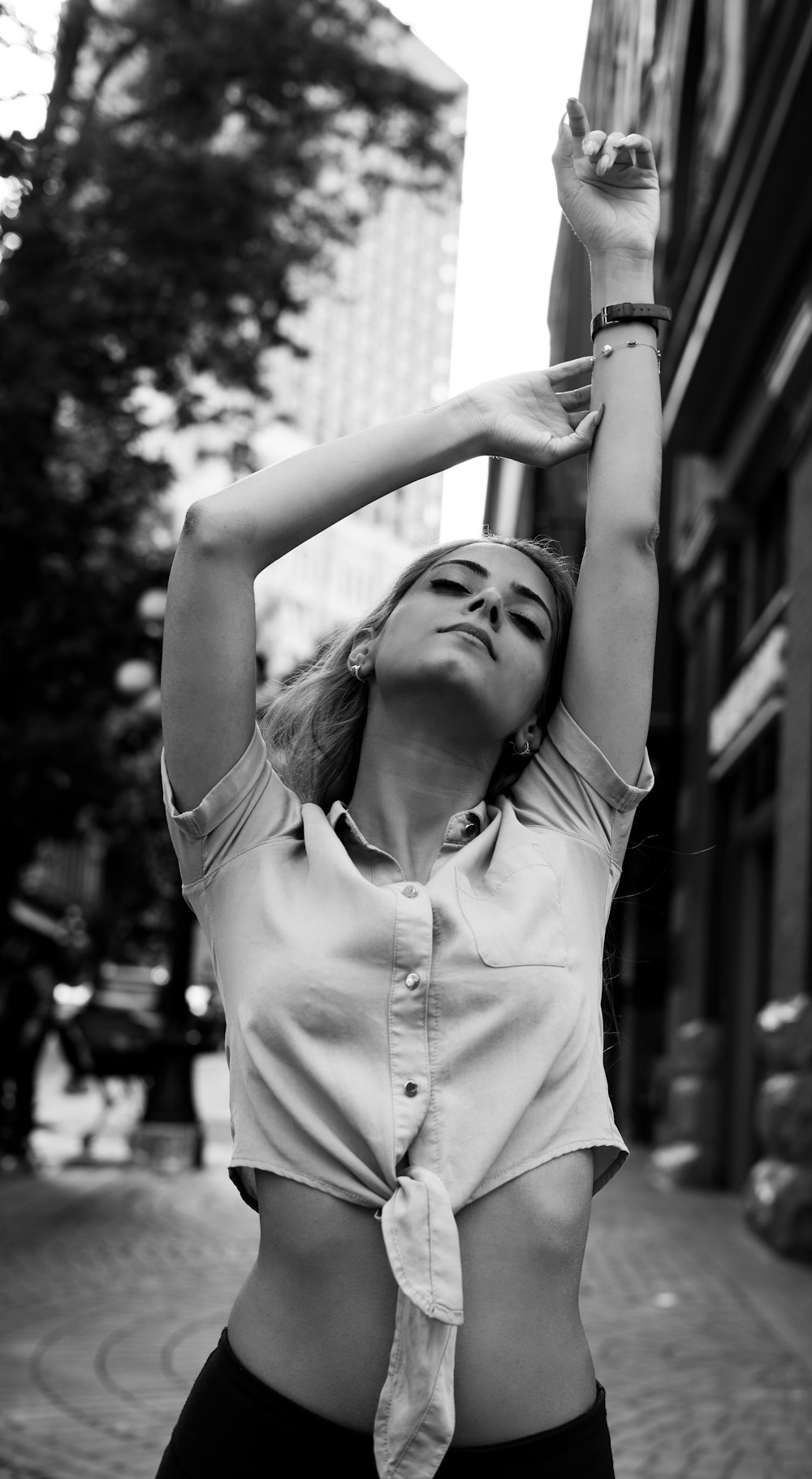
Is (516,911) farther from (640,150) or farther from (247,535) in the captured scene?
(640,150)

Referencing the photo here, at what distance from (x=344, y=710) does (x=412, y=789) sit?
0.87 feet

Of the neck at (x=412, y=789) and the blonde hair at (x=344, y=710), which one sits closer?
the neck at (x=412, y=789)

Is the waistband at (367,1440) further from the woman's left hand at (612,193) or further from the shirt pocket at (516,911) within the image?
the woman's left hand at (612,193)

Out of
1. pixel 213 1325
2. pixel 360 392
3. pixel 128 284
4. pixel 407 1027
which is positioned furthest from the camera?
pixel 360 392

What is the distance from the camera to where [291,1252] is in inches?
71.8

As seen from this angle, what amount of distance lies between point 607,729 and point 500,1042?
471 millimetres

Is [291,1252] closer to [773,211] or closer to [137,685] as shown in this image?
[773,211]

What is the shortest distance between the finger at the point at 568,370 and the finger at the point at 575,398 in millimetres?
21

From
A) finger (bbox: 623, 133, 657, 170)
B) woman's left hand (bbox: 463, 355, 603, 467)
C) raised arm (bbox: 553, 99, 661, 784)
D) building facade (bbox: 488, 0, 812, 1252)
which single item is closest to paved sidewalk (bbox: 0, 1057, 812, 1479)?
building facade (bbox: 488, 0, 812, 1252)

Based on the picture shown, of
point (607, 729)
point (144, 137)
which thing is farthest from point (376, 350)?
point (607, 729)

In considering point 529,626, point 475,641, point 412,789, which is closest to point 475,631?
point 475,641

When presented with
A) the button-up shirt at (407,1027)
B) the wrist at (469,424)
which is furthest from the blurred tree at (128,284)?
the button-up shirt at (407,1027)

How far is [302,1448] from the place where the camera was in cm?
178

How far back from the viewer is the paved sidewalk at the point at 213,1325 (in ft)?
16.1
